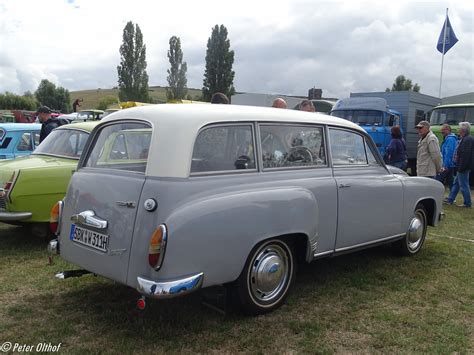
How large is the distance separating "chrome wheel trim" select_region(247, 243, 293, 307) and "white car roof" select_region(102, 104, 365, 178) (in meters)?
0.97

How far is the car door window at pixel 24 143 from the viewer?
8.84 m

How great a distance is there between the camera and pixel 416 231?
5.58 metres

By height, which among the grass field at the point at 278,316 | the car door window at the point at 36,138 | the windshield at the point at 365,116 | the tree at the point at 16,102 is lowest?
the grass field at the point at 278,316

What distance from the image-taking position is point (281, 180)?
3.87 metres

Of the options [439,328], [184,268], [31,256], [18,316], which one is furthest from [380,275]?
[31,256]

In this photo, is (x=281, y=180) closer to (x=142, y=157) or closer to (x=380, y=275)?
(x=142, y=157)

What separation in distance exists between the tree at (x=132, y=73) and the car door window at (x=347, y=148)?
4950 centimetres

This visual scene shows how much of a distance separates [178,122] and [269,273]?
1415mm

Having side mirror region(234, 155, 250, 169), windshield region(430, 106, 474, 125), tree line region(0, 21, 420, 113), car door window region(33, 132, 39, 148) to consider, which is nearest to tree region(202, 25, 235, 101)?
tree line region(0, 21, 420, 113)

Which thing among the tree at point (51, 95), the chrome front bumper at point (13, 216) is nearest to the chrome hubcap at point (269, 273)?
the chrome front bumper at point (13, 216)

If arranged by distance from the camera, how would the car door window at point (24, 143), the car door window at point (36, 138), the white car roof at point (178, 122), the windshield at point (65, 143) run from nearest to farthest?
the white car roof at point (178, 122), the windshield at point (65, 143), the car door window at point (24, 143), the car door window at point (36, 138)

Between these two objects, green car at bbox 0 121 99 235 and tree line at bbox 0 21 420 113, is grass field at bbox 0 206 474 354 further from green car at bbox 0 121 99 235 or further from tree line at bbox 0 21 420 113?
tree line at bbox 0 21 420 113

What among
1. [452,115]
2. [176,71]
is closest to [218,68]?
[176,71]

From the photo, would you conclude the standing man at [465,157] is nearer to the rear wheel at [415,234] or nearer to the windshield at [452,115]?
the rear wheel at [415,234]
